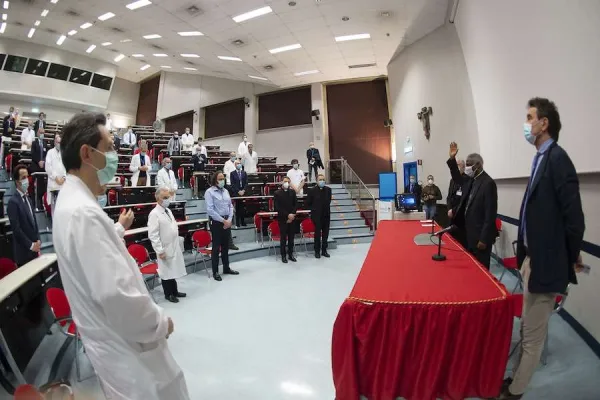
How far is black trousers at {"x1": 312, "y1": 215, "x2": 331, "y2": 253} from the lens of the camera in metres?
6.96

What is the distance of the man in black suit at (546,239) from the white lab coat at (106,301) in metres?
1.99

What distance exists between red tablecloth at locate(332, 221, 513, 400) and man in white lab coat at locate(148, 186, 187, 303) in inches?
127

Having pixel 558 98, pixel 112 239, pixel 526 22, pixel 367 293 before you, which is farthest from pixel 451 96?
pixel 112 239

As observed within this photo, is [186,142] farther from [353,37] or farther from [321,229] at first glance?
[321,229]

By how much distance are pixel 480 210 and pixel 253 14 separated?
26.2 feet

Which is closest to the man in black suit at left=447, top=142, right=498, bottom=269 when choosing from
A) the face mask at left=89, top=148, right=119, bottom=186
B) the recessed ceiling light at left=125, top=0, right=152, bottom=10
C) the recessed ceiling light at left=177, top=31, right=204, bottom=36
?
the face mask at left=89, top=148, right=119, bottom=186

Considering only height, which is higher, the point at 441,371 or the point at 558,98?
the point at 558,98

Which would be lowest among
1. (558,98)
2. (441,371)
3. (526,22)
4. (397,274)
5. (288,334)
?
(288,334)

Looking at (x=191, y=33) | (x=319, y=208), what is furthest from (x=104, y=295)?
(x=191, y=33)

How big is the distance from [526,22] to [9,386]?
18.7ft

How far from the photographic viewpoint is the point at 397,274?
222 centimetres

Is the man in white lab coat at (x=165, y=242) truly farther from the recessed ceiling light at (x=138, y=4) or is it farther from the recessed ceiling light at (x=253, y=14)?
the recessed ceiling light at (x=138, y=4)

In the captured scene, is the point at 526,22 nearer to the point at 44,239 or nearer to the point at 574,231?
the point at 574,231

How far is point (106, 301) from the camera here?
1.05m
